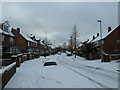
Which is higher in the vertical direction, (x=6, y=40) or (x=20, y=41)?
(x=20, y=41)

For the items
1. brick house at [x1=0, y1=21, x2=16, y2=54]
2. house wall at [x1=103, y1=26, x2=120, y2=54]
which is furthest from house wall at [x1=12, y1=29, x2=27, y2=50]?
house wall at [x1=103, y1=26, x2=120, y2=54]

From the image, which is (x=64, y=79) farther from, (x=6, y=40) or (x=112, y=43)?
(x=112, y=43)

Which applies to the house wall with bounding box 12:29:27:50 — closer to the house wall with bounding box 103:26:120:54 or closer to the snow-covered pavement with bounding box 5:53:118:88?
the house wall with bounding box 103:26:120:54

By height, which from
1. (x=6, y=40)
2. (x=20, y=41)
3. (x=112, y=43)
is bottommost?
(x=112, y=43)

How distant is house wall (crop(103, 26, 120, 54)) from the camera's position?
5253cm

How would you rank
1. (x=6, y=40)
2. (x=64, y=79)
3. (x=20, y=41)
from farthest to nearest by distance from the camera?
(x=20, y=41), (x=6, y=40), (x=64, y=79)

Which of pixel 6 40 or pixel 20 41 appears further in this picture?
pixel 20 41

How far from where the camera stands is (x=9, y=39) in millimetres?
47375

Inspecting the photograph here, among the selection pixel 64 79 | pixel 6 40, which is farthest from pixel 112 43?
pixel 64 79

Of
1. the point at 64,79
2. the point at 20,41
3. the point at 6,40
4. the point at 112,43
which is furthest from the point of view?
the point at 20,41

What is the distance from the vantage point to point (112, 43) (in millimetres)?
53438

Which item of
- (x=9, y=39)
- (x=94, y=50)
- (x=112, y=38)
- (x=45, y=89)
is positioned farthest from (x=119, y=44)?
(x=45, y=89)

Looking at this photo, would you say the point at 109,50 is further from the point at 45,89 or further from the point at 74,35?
the point at 45,89

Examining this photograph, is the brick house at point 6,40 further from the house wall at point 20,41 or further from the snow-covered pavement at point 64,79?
the snow-covered pavement at point 64,79
